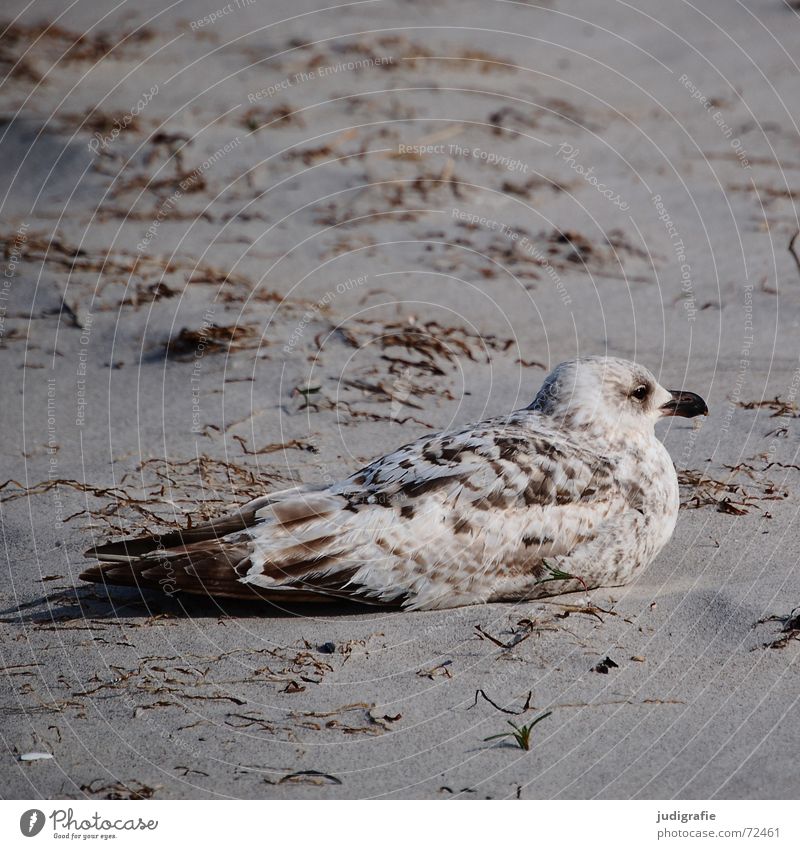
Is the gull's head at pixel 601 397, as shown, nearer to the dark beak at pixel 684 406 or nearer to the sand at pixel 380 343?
the dark beak at pixel 684 406

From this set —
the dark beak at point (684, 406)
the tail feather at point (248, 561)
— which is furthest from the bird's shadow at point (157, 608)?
the dark beak at point (684, 406)

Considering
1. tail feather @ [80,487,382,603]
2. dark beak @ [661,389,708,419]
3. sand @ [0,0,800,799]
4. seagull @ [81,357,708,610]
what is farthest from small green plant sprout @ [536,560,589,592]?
dark beak @ [661,389,708,419]

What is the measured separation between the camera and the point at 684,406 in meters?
5.96

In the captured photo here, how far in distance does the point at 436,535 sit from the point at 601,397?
3.92 feet

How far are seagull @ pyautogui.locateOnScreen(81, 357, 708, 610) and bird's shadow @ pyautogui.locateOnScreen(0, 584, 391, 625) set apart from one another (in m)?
0.11

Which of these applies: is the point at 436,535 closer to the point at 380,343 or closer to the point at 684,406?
the point at 684,406

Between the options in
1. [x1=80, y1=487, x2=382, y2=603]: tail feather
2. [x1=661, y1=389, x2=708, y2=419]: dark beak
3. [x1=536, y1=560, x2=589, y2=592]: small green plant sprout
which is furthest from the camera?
[x1=661, y1=389, x2=708, y2=419]: dark beak

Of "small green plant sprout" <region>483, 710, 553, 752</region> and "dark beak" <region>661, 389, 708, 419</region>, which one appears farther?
"dark beak" <region>661, 389, 708, 419</region>

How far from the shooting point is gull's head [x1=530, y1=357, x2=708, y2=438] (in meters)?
5.61

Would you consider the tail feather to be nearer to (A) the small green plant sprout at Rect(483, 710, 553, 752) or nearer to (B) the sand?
(B) the sand

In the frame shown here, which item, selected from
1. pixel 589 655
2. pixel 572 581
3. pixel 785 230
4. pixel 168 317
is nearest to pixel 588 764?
pixel 589 655

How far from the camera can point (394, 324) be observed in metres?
8.35

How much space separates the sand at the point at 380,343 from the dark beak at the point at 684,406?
457 mm

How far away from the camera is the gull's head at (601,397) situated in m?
5.61
